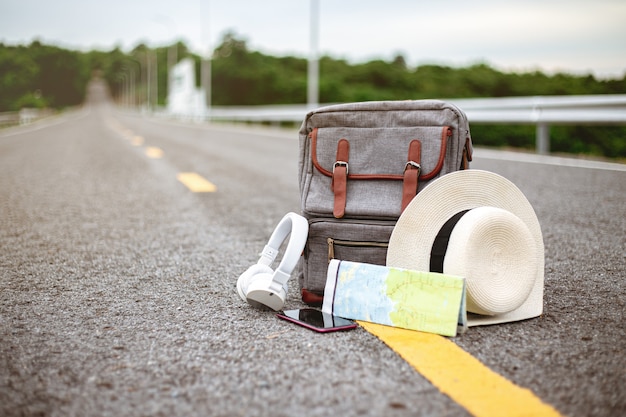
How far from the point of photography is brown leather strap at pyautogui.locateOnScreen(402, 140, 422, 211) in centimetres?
231

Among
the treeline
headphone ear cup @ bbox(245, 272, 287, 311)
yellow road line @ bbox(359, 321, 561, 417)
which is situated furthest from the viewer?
the treeline

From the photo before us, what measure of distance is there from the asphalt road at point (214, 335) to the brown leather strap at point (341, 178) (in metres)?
0.40

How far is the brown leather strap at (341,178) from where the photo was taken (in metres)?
2.41

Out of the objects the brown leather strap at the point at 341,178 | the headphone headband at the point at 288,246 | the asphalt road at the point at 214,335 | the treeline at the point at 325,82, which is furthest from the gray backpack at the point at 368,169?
the treeline at the point at 325,82

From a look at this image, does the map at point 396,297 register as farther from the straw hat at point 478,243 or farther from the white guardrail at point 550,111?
the white guardrail at point 550,111

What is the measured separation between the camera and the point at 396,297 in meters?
2.11

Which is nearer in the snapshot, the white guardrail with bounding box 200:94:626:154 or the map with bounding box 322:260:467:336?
the map with bounding box 322:260:467:336

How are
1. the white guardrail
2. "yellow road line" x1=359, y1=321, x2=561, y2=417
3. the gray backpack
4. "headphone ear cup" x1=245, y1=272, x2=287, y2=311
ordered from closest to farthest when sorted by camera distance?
"yellow road line" x1=359, y1=321, x2=561, y2=417
"headphone ear cup" x1=245, y1=272, x2=287, y2=311
the gray backpack
the white guardrail

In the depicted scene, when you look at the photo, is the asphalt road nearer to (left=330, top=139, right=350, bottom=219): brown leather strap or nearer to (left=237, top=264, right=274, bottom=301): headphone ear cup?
(left=237, top=264, right=274, bottom=301): headphone ear cup

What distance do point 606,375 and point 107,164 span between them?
311 inches

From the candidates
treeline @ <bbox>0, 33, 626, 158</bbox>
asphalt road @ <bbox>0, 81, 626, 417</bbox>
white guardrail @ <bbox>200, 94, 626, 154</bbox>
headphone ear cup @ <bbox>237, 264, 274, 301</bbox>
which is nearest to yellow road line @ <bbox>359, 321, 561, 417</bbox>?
asphalt road @ <bbox>0, 81, 626, 417</bbox>

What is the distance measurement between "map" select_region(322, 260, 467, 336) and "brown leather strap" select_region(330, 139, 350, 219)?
22 cm

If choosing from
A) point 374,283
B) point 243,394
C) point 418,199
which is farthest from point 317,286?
point 243,394

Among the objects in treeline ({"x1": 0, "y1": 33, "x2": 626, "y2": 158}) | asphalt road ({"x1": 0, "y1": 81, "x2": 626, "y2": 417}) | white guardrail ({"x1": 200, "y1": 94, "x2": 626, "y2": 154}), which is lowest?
asphalt road ({"x1": 0, "y1": 81, "x2": 626, "y2": 417})
